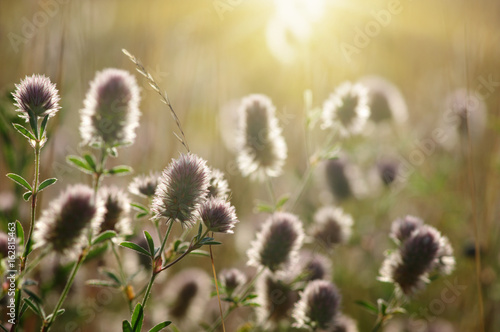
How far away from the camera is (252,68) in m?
5.48

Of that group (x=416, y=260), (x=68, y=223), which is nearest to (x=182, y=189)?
(x=68, y=223)

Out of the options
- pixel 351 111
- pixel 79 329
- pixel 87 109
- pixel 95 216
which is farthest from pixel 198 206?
pixel 79 329

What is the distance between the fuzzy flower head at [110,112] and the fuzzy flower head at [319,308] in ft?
2.40

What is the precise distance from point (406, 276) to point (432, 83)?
139 inches

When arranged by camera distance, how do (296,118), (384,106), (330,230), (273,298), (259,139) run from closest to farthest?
(273,298), (259,139), (330,230), (384,106), (296,118)

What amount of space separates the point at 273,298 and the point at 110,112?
882 mm

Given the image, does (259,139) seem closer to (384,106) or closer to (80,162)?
(80,162)

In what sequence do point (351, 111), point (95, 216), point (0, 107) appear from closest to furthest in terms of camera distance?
point (95, 216) → point (0, 107) → point (351, 111)

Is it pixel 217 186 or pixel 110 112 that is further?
pixel 110 112

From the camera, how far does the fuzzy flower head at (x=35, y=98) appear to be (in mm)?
1118

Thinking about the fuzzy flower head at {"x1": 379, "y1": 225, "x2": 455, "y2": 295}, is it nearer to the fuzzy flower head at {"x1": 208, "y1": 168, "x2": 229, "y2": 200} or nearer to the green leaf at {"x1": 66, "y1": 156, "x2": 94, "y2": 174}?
the fuzzy flower head at {"x1": 208, "y1": 168, "x2": 229, "y2": 200}

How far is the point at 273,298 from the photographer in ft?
5.85

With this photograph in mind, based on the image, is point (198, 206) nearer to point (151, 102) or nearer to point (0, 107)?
point (0, 107)

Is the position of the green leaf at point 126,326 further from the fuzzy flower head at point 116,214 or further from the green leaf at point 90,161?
the green leaf at point 90,161
